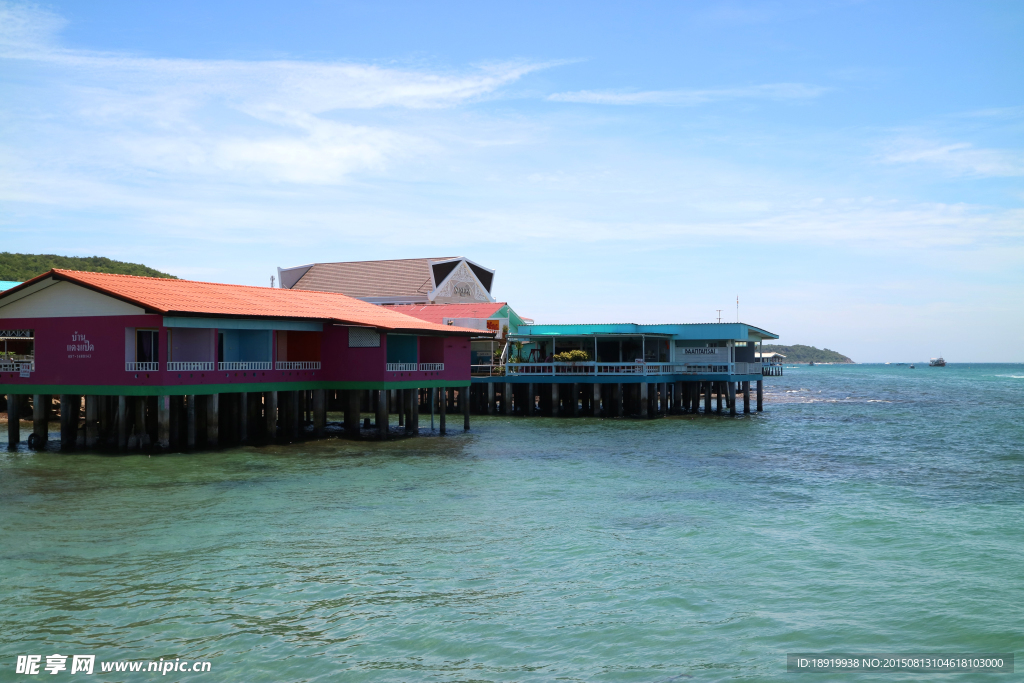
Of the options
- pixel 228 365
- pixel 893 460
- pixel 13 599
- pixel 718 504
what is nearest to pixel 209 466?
pixel 228 365

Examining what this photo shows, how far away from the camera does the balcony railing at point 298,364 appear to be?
33.3 meters

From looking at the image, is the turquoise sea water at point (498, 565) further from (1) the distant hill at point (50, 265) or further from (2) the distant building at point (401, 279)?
(1) the distant hill at point (50, 265)

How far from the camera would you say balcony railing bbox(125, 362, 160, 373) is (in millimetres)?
28781

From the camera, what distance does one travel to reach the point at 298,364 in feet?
111

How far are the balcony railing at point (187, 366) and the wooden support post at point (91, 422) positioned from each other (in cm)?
347

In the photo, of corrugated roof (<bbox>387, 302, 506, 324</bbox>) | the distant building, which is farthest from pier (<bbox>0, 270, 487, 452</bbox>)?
the distant building

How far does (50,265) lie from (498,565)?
84.7m

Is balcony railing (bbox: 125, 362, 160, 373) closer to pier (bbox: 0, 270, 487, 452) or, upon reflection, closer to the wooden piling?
pier (bbox: 0, 270, 487, 452)

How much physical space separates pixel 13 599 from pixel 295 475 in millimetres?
12390

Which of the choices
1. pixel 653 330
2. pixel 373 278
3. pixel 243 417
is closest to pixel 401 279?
pixel 373 278

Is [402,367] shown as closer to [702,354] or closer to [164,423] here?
[164,423]

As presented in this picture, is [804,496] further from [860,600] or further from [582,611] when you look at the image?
[582,611]

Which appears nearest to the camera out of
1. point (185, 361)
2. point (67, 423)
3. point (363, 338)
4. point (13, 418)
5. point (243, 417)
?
point (185, 361)

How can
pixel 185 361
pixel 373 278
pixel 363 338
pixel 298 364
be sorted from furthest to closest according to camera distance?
pixel 373 278
pixel 363 338
pixel 298 364
pixel 185 361
